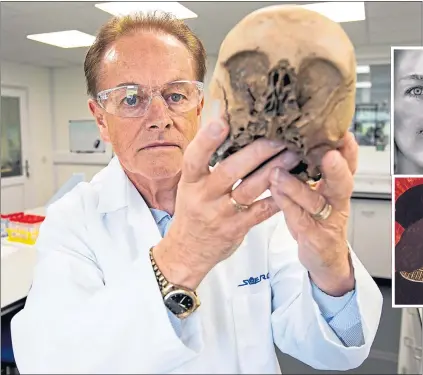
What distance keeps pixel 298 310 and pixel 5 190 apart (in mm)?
4096

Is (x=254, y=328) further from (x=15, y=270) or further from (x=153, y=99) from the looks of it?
(x=15, y=270)

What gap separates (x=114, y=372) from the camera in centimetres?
41

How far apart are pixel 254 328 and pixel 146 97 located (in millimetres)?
313

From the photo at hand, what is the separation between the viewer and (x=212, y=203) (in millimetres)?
377

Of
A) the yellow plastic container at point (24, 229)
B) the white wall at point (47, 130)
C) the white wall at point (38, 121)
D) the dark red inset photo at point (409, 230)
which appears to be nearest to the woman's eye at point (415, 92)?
the dark red inset photo at point (409, 230)

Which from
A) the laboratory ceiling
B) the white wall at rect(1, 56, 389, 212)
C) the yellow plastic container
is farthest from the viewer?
the white wall at rect(1, 56, 389, 212)

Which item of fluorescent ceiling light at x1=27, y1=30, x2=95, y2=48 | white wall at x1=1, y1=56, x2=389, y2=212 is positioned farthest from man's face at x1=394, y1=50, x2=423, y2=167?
white wall at x1=1, y1=56, x2=389, y2=212

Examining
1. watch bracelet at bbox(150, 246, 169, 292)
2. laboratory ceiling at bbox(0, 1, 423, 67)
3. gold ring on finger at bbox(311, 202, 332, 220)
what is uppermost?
laboratory ceiling at bbox(0, 1, 423, 67)

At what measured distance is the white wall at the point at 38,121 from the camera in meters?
3.85

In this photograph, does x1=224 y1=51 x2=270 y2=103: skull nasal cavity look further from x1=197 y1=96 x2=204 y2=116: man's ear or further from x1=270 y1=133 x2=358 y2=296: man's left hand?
x1=197 y1=96 x2=204 y2=116: man's ear

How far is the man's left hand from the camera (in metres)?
0.34

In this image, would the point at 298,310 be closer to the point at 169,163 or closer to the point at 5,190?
the point at 169,163

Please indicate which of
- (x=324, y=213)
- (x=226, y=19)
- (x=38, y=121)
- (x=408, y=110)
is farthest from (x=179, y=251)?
(x=38, y=121)

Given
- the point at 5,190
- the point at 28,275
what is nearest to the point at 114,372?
the point at 28,275
